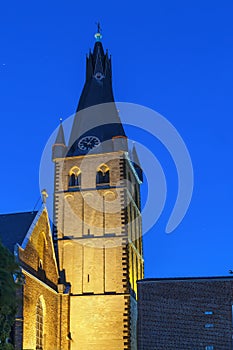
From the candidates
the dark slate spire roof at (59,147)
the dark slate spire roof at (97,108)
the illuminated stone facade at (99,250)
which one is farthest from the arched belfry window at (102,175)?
the dark slate spire roof at (59,147)

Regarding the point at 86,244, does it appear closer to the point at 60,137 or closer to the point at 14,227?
the point at 14,227

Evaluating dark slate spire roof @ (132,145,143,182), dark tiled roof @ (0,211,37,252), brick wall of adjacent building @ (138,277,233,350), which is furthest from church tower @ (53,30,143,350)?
dark tiled roof @ (0,211,37,252)

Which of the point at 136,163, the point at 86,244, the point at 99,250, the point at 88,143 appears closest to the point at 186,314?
the point at 99,250

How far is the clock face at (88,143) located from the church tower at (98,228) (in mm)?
81

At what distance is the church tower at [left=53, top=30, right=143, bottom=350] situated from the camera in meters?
40.3

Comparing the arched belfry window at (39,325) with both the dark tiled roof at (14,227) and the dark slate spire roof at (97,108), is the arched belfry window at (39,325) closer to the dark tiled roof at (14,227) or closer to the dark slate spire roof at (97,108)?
the dark tiled roof at (14,227)

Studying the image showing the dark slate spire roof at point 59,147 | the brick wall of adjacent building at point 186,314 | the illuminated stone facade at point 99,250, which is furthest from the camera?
the dark slate spire roof at point 59,147

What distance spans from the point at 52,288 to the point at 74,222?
5.91m

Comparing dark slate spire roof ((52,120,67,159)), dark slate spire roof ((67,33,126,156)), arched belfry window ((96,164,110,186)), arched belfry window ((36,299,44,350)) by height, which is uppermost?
dark slate spire roof ((67,33,126,156))

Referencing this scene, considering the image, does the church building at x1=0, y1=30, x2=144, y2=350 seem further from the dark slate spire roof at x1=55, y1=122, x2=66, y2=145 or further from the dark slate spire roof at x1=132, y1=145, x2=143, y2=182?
the dark slate spire roof at x1=132, y1=145, x2=143, y2=182

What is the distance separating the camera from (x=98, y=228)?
142 feet

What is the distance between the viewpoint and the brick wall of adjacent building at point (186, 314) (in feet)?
113

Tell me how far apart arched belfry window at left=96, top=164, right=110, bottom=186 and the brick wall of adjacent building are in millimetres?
10719

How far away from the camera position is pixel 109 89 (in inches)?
1991
